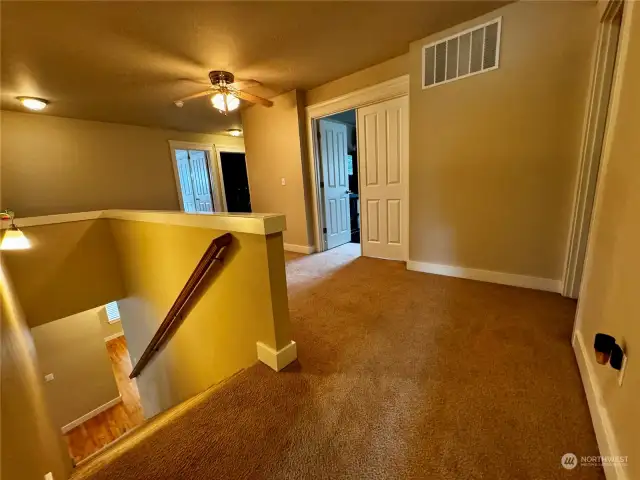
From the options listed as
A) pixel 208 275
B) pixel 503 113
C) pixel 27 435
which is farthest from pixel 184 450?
pixel 503 113

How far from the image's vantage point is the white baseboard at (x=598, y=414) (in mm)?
830

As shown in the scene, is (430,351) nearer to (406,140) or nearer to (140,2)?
(406,140)

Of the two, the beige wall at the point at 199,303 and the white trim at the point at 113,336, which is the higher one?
the beige wall at the point at 199,303

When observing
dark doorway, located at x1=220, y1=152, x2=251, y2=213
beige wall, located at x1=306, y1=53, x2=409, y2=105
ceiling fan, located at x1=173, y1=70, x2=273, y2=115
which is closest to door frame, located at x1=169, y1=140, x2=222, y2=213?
dark doorway, located at x1=220, y1=152, x2=251, y2=213

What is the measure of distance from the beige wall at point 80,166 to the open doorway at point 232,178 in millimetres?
1009

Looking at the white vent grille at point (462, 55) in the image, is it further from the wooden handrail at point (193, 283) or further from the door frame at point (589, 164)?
the wooden handrail at point (193, 283)

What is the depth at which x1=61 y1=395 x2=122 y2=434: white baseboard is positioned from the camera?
4152 mm

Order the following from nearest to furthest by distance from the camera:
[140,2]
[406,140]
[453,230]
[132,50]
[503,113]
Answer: [140,2] → [503,113] → [132,50] → [453,230] → [406,140]

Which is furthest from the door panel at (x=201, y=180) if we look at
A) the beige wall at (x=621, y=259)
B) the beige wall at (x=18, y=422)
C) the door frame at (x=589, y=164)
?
the beige wall at (x=621, y=259)

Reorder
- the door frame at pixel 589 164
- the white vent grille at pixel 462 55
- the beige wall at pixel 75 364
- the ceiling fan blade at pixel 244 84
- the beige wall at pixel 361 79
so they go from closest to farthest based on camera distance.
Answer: the door frame at pixel 589 164, the white vent grille at pixel 462 55, the beige wall at pixel 361 79, the ceiling fan blade at pixel 244 84, the beige wall at pixel 75 364

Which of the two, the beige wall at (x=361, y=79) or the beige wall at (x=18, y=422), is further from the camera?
the beige wall at (x=361, y=79)

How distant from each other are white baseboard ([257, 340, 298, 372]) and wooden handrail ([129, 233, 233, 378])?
1.94 feet

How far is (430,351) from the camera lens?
1.58m

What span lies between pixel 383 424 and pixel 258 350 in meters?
0.80
